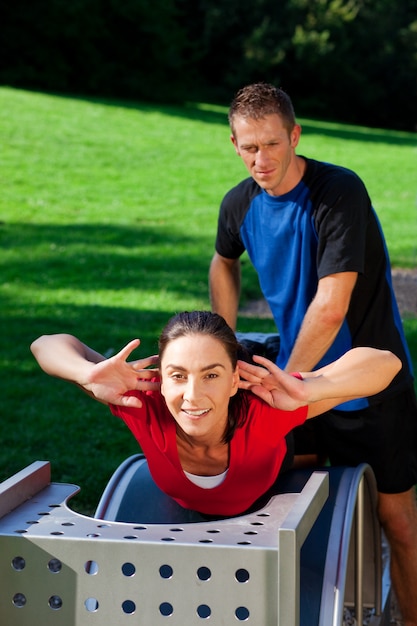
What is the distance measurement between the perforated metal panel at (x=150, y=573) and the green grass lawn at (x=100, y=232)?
2.38 m

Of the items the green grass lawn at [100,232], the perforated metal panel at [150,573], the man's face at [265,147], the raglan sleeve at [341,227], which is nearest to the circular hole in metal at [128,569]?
the perforated metal panel at [150,573]

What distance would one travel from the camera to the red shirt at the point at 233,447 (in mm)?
2494

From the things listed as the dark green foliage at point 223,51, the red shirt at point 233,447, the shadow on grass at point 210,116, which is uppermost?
the dark green foliage at point 223,51

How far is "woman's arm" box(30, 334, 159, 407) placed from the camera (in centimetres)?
248

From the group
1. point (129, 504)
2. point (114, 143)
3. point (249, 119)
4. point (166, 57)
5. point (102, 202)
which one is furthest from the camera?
point (166, 57)

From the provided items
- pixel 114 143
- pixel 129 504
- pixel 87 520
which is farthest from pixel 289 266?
pixel 114 143

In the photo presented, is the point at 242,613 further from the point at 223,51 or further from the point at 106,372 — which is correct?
the point at 223,51

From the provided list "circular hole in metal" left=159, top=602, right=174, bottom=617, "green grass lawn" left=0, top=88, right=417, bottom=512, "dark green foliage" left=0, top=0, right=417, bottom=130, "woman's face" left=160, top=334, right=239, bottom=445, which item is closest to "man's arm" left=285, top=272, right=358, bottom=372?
"woman's face" left=160, top=334, right=239, bottom=445

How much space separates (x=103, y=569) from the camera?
1.88 m

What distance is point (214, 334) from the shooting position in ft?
7.85

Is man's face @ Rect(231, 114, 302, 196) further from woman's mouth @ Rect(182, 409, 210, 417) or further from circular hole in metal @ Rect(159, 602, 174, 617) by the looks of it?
circular hole in metal @ Rect(159, 602, 174, 617)

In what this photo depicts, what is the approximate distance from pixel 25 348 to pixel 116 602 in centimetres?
469

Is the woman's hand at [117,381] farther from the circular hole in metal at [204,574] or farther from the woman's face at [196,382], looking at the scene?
the circular hole in metal at [204,574]

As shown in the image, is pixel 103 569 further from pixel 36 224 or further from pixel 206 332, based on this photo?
pixel 36 224
